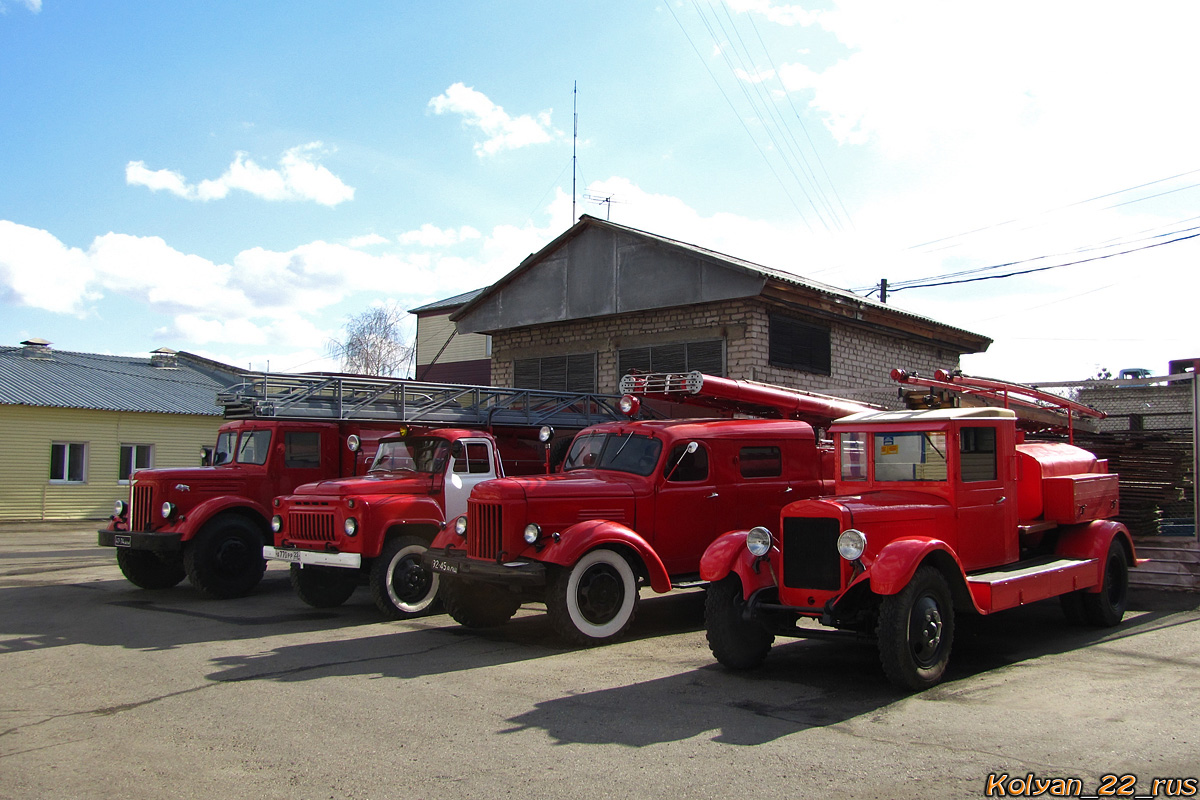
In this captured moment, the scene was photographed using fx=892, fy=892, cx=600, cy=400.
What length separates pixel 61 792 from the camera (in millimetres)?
4523

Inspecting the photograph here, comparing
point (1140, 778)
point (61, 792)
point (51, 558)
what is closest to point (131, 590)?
point (51, 558)

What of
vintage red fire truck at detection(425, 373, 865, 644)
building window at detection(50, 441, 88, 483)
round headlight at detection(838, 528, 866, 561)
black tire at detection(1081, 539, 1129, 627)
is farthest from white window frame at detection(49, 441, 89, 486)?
black tire at detection(1081, 539, 1129, 627)

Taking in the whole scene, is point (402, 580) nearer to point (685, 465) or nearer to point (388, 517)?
point (388, 517)

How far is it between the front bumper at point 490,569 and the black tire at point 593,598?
0.21 m

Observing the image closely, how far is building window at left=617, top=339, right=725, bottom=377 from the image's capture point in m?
16.4

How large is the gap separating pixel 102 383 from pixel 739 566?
27567mm

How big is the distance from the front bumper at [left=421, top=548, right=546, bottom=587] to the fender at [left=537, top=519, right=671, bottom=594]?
0.54 feet

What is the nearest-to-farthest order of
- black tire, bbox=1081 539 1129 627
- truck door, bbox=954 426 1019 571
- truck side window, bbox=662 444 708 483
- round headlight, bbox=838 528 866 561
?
1. round headlight, bbox=838 528 866 561
2. truck door, bbox=954 426 1019 571
3. black tire, bbox=1081 539 1129 627
4. truck side window, bbox=662 444 708 483

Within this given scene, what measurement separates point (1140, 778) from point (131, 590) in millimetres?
12236

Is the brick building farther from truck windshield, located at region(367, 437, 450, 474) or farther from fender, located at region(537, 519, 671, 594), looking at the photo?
fender, located at region(537, 519, 671, 594)

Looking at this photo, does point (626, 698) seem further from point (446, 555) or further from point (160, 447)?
point (160, 447)

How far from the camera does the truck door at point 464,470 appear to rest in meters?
10.7

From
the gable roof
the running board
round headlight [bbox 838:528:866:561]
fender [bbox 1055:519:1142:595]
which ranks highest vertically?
the gable roof

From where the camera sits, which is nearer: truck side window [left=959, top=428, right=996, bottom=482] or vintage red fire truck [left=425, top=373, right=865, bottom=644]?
truck side window [left=959, top=428, right=996, bottom=482]
